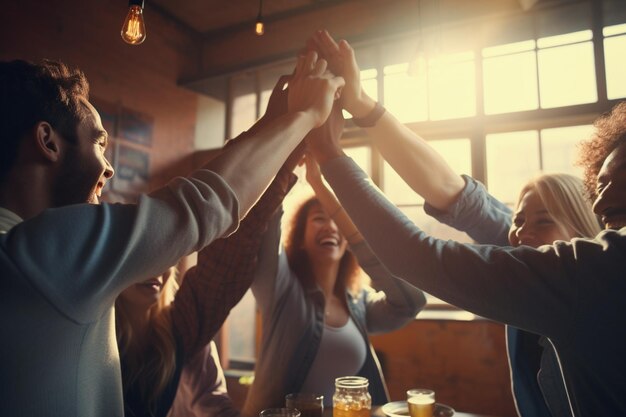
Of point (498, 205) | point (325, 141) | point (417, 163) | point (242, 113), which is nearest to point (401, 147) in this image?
point (417, 163)

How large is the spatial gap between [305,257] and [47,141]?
1.18 meters

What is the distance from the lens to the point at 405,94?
426cm

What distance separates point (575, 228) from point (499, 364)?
8.54 feet

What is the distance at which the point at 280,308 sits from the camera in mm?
1590

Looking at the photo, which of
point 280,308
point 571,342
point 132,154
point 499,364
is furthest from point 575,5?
point 132,154

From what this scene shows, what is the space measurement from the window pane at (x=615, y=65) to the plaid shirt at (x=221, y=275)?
10.7 feet

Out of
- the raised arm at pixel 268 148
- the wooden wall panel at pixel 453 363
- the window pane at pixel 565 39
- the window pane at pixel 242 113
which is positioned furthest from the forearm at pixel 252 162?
the window pane at pixel 242 113

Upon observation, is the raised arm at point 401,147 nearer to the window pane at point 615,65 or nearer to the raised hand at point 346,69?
the raised hand at point 346,69

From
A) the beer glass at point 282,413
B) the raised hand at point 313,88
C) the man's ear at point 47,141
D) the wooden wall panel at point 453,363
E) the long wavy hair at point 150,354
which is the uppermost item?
the raised hand at point 313,88

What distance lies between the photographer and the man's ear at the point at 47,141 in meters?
0.73

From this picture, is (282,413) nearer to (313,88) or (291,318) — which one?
(291,318)

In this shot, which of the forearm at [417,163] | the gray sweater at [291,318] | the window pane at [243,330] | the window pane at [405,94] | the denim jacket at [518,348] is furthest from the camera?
the window pane at [243,330]

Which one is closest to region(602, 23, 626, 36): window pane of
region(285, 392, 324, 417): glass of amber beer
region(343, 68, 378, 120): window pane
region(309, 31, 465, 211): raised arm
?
region(343, 68, 378, 120): window pane

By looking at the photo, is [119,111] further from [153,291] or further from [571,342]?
[571,342]
